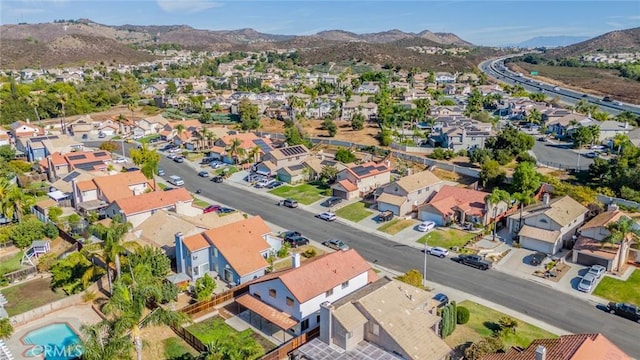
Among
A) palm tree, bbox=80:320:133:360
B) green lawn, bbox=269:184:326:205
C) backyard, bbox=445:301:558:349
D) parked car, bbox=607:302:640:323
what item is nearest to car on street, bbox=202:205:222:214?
green lawn, bbox=269:184:326:205

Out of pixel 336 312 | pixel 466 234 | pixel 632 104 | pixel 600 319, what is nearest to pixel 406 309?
pixel 336 312

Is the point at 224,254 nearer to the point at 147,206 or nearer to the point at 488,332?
the point at 147,206

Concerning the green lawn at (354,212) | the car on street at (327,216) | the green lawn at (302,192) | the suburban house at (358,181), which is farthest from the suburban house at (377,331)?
the green lawn at (302,192)

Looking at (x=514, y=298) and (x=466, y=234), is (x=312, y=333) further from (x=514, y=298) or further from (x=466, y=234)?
(x=466, y=234)

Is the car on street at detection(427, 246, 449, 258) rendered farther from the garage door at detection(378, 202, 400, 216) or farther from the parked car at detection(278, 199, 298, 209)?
the parked car at detection(278, 199, 298, 209)

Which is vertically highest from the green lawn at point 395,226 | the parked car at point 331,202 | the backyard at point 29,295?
the parked car at point 331,202

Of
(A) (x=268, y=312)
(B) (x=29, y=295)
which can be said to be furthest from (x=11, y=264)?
(A) (x=268, y=312)

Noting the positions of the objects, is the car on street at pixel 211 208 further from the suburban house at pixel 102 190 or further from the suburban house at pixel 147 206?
the suburban house at pixel 102 190
